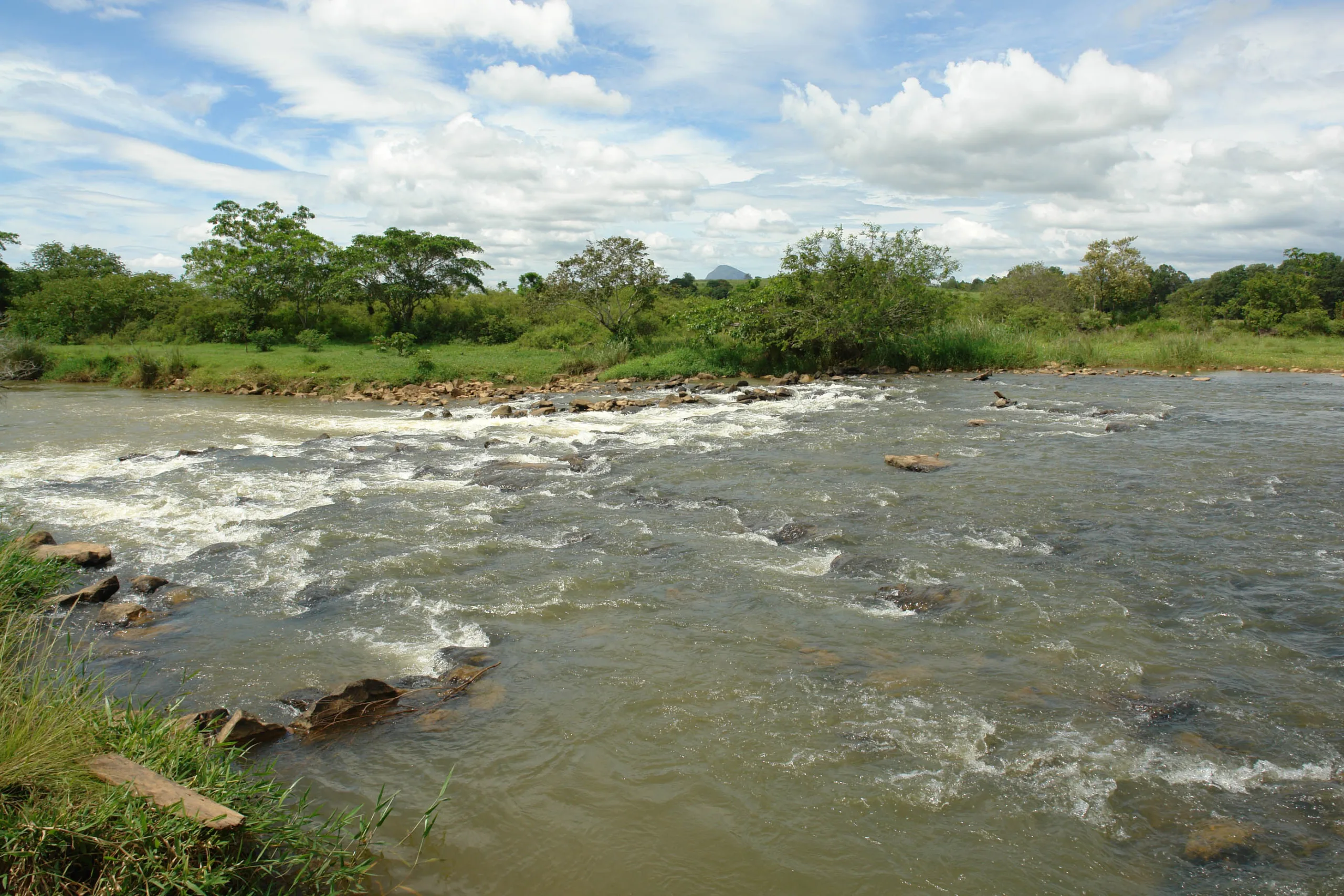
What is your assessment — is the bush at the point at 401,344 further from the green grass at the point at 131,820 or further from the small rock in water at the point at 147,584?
the green grass at the point at 131,820

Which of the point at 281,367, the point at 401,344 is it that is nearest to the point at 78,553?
the point at 281,367

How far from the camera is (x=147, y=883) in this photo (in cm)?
289

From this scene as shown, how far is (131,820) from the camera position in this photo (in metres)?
3.04

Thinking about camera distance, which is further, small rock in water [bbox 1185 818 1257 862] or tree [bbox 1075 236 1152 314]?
tree [bbox 1075 236 1152 314]

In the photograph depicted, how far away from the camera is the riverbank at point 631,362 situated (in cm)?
2617

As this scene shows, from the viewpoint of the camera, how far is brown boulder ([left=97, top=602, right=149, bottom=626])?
6660 millimetres

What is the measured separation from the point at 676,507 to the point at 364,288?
2912 centimetres

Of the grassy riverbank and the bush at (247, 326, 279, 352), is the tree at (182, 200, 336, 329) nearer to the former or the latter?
the bush at (247, 326, 279, 352)

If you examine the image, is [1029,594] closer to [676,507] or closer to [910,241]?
[676,507]

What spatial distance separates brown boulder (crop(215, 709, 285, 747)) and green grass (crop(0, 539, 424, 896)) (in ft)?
0.55

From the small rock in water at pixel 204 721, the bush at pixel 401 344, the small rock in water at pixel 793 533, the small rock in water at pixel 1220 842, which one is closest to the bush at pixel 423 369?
the bush at pixel 401 344

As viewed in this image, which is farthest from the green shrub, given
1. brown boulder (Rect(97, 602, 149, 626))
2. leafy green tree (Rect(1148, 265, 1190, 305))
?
leafy green tree (Rect(1148, 265, 1190, 305))

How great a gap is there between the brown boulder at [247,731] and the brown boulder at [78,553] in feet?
14.4

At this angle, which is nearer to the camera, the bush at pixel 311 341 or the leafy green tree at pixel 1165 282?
the bush at pixel 311 341
